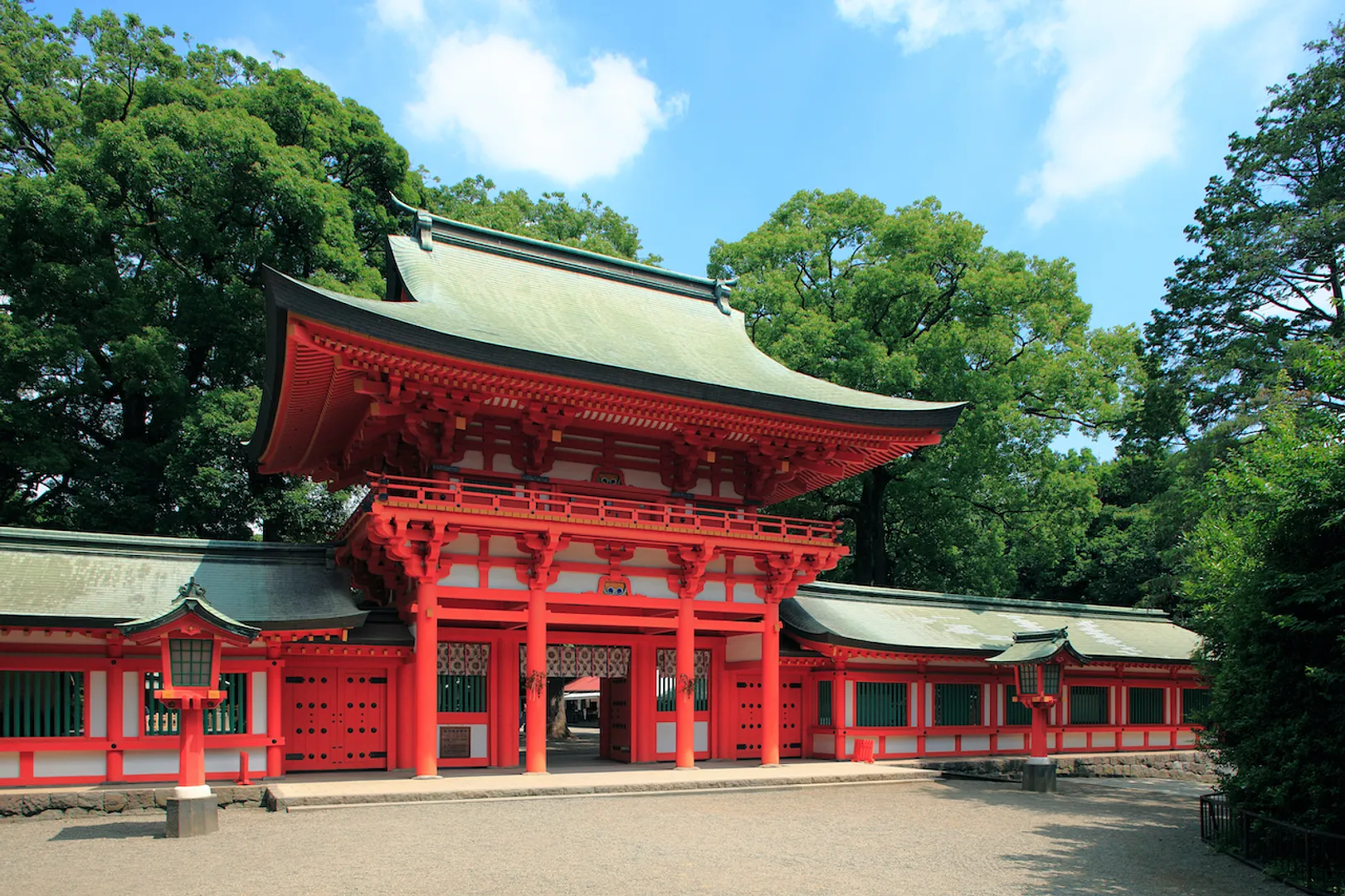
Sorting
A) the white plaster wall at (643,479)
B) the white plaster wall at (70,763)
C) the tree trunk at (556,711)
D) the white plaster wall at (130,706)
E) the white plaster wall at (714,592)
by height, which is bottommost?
the tree trunk at (556,711)

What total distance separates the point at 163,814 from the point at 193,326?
1896 cm

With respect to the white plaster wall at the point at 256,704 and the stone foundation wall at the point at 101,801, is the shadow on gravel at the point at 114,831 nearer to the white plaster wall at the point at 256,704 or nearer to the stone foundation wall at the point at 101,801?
the stone foundation wall at the point at 101,801

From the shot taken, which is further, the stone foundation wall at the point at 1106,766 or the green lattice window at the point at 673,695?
the stone foundation wall at the point at 1106,766

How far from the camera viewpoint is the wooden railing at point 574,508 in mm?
17109

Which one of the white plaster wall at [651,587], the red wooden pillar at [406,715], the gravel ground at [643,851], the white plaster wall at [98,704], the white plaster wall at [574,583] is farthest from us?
the white plaster wall at [651,587]

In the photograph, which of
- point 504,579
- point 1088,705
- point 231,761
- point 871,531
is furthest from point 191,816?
point 871,531

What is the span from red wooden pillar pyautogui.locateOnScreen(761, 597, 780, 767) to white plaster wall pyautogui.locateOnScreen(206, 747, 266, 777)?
9.26 m

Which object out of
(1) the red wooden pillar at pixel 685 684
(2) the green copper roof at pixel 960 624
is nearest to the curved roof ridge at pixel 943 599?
(2) the green copper roof at pixel 960 624

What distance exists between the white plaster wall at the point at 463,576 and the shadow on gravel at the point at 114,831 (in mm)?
5659

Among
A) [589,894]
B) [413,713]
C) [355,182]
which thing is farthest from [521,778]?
[355,182]

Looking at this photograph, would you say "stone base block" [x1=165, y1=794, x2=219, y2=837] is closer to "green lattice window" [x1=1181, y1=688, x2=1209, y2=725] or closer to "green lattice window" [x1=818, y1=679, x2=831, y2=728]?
"green lattice window" [x1=818, y1=679, x2=831, y2=728]

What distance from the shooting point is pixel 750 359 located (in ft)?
77.7

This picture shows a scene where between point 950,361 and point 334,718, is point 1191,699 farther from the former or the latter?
point 334,718

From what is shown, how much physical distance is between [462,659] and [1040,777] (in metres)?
11.0
